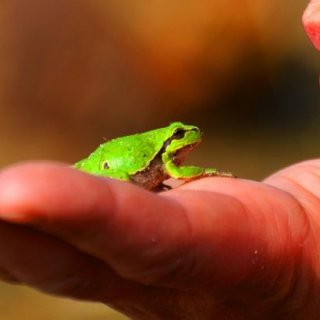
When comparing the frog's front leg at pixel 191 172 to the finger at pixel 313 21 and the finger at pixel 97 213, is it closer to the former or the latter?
the finger at pixel 313 21

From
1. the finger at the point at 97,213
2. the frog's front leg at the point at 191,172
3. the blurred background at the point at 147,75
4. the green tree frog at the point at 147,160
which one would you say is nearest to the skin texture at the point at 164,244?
the finger at the point at 97,213

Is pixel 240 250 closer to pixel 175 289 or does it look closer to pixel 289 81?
pixel 175 289

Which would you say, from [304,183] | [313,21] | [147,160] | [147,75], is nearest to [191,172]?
[147,160]

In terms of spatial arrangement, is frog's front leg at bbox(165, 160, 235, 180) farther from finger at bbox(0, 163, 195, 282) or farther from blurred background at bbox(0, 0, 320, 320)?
blurred background at bbox(0, 0, 320, 320)

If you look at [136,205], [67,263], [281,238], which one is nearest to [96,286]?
[67,263]

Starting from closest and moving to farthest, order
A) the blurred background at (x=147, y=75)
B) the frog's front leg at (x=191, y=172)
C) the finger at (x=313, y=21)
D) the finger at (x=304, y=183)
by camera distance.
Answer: the finger at (x=304, y=183), the frog's front leg at (x=191, y=172), the finger at (x=313, y=21), the blurred background at (x=147, y=75)

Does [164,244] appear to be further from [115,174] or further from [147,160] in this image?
[147,160]
